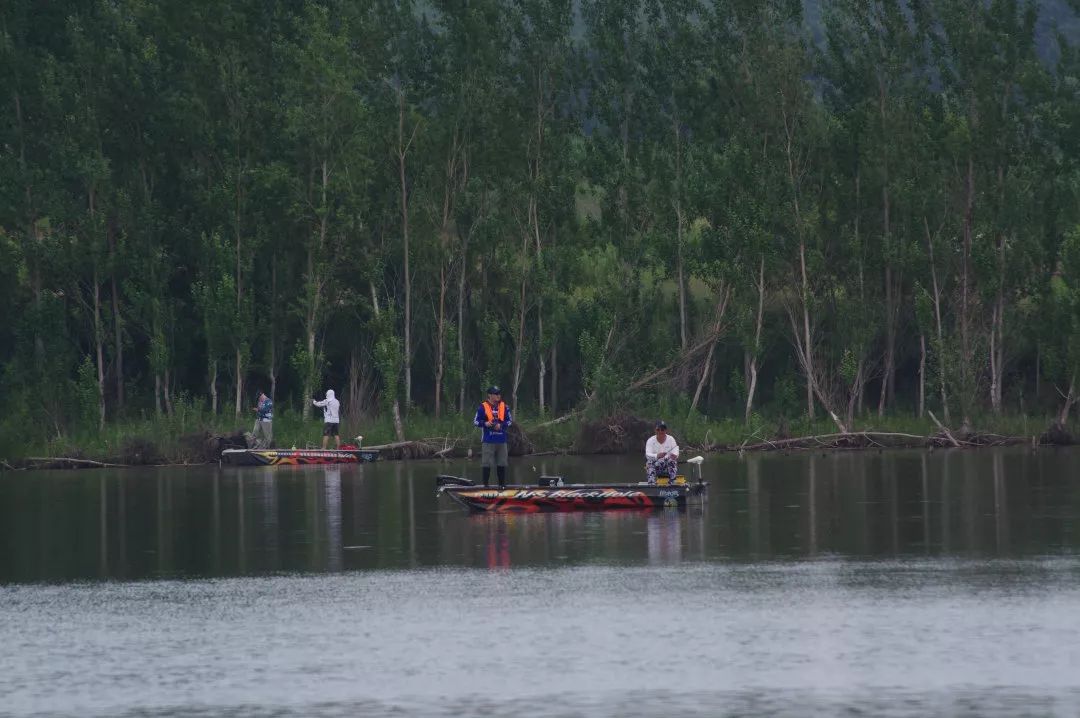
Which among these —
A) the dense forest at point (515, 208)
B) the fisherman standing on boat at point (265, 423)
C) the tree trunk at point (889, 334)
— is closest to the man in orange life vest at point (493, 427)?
the fisherman standing on boat at point (265, 423)

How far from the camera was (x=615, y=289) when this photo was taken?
6688cm

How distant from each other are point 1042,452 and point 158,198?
1272 inches

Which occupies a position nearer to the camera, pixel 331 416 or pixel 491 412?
pixel 491 412

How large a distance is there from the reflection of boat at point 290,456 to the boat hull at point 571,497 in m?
22.3

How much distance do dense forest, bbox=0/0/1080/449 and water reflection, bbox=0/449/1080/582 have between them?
1664cm

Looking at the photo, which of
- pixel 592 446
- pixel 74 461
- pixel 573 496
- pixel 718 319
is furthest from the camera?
pixel 718 319

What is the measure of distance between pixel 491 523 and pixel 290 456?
960 inches

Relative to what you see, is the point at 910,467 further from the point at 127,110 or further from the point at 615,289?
the point at 127,110

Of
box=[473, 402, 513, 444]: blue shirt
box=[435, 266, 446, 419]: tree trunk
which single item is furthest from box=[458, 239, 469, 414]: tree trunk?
box=[473, 402, 513, 444]: blue shirt

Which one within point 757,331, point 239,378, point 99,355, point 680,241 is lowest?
point 239,378

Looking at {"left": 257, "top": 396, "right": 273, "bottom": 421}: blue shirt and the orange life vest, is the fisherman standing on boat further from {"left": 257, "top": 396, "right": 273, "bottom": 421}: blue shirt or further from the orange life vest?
the orange life vest

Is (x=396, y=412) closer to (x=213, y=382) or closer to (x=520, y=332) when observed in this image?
(x=520, y=332)

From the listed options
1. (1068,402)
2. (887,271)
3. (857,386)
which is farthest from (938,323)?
(1068,402)

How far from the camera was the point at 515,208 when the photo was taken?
→ 67812 mm
